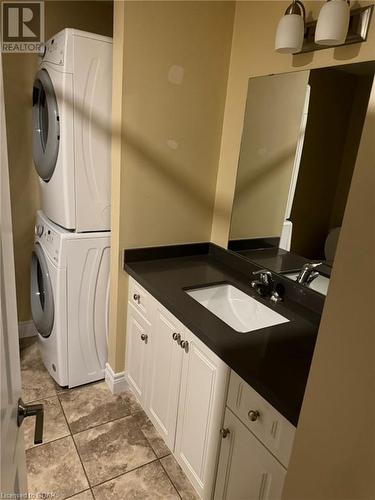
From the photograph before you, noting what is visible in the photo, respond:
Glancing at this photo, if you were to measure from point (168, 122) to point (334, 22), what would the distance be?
0.88 metres

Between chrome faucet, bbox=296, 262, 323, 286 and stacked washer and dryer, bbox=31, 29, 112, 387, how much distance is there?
3.64 feet

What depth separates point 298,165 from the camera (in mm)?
1645

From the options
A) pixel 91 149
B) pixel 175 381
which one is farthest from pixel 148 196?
pixel 175 381

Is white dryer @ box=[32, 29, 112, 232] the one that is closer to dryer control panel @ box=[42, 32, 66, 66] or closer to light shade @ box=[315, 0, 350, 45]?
dryer control panel @ box=[42, 32, 66, 66]

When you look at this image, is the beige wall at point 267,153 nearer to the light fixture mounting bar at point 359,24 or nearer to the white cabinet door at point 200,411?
the light fixture mounting bar at point 359,24

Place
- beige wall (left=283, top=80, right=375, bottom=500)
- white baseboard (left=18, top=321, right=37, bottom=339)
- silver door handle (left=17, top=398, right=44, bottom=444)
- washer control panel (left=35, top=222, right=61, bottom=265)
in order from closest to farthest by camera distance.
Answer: beige wall (left=283, top=80, right=375, bottom=500), silver door handle (left=17, top=398, right=44, bottom=444), washer control panel (left=35, top=222, right=61, bottom=265), white baseboard (left=18, top=321, right=37, bottom=339)

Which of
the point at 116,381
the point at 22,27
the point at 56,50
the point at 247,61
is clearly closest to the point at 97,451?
the point at 116,381

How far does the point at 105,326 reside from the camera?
220 centimetres

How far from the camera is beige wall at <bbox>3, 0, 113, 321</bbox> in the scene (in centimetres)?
224

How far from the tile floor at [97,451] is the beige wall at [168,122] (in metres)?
0.31

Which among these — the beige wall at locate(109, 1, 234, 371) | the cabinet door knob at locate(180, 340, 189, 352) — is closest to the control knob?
the beige wall at locate(109, 1, 234, 371)

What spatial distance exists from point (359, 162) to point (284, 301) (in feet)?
4.13

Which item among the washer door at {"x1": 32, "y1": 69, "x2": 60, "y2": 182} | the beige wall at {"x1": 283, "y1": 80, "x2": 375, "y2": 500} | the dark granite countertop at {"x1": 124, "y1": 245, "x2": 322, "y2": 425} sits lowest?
the dark granite countertop at {"x1": 124, "y1": 245, "x2": 322, "y2": 425}

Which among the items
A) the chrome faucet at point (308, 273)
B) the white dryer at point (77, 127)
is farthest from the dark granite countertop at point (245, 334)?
the white dryer at point (77, 127)
